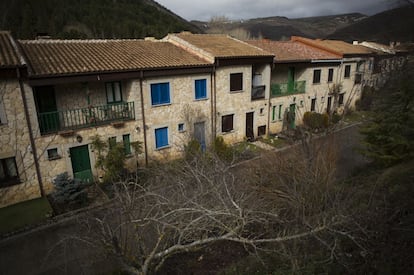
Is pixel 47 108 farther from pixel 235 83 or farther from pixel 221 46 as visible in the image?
pixel 221 46

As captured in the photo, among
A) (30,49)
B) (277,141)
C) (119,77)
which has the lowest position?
(277,141)

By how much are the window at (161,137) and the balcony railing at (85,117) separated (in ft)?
6.83

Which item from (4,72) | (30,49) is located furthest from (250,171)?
(30,49)

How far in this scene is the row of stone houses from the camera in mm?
13227

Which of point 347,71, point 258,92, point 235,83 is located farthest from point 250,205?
point 347,71

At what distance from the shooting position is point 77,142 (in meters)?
14.8

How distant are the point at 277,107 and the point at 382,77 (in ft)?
82.9

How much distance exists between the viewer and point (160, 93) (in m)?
17.5

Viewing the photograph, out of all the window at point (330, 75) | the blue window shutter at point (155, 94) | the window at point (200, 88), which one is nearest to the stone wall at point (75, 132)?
the blue window shutter at point (155, 94)

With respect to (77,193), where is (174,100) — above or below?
above

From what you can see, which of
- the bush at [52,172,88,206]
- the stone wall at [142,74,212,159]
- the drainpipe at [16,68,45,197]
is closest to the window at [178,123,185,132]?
the stone wall at [142,74,212,159]

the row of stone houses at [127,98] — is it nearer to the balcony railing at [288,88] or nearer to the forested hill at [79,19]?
the balcony railing at [288,88]

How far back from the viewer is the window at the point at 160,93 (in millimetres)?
17219

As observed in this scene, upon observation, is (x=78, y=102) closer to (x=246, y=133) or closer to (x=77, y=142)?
(x=77, y=142)
